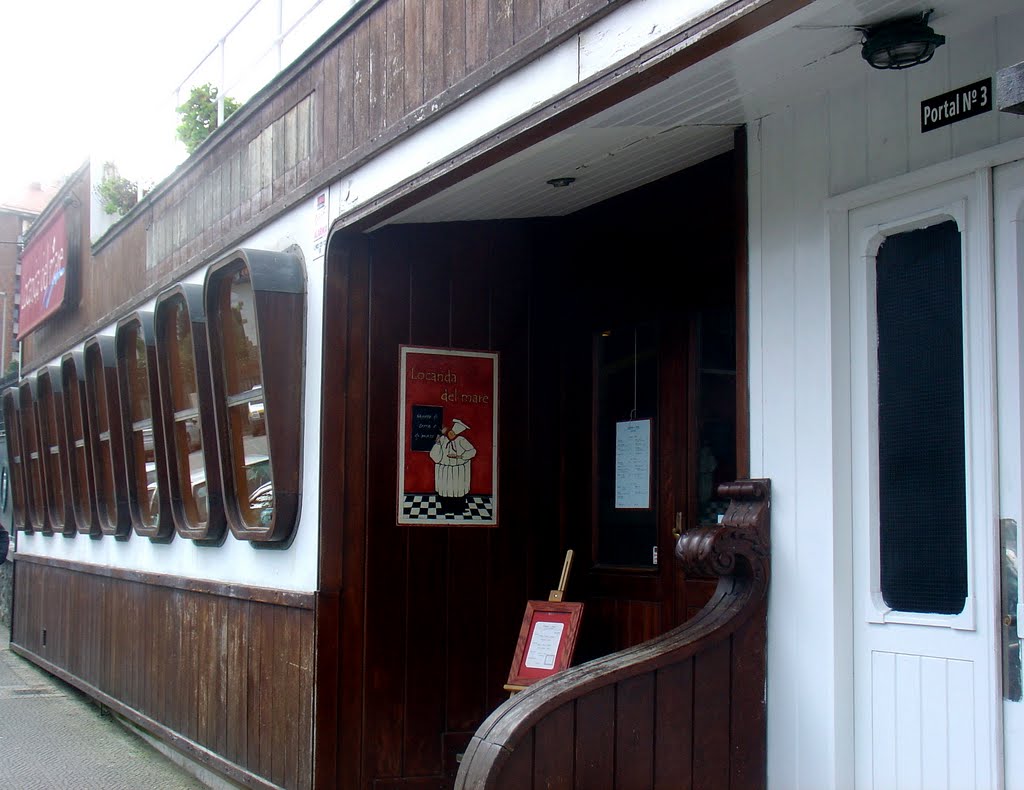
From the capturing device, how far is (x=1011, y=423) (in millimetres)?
3309

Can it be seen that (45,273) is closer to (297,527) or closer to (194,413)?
(194,413)

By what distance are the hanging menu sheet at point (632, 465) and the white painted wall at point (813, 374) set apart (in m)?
1.58

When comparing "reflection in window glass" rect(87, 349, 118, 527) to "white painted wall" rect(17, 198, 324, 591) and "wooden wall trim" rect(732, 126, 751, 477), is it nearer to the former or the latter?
"white painted wall" rect(17, 198, 324, 591)

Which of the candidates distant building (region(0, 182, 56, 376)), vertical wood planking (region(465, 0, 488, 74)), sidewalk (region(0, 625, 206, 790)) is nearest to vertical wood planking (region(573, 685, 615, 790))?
vertical wood planking (region(465, 0, 488, 74))

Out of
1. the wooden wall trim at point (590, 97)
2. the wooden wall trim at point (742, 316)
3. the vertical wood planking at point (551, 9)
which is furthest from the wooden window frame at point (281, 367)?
the wooden wall trim at point (742, 316)

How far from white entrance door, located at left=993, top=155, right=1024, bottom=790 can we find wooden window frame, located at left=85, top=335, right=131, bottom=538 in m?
6.77

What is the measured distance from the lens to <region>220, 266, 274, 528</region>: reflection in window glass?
20.2 ft

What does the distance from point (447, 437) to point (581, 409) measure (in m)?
0.73

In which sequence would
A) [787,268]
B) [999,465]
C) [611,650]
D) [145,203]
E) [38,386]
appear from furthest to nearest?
1. [38,386]
2. [145,203]
3. [611,650]
4. [787,268]
5. [999,465]

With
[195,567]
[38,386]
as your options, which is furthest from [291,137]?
[38,386]

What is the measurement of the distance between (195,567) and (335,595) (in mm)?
2038

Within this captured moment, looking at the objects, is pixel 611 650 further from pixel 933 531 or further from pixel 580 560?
pixel 933 531

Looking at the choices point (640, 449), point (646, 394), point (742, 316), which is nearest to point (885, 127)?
point (742, 316)

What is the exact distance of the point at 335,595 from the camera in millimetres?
5492
